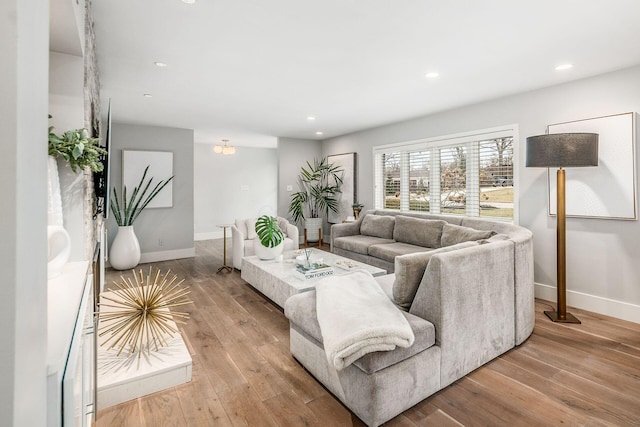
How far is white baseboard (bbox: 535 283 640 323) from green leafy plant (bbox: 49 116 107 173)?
15.0ft

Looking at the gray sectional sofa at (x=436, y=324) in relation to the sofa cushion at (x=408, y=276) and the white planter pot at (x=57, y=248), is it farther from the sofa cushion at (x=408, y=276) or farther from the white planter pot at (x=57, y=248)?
the white planter pot at (x=57, y=248)

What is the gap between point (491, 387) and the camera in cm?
213

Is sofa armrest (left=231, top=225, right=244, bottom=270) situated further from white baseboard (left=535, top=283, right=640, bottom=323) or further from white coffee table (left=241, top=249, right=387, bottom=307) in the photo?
white baseboard (left=535, top=283, right=640, bottom=323)

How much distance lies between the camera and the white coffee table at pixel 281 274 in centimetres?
314

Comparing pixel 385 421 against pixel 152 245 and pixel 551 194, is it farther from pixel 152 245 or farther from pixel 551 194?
pixel 152 245

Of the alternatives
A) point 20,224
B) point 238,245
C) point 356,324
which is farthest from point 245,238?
point 20,224

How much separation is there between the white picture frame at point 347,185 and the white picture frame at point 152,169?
3.33 metres

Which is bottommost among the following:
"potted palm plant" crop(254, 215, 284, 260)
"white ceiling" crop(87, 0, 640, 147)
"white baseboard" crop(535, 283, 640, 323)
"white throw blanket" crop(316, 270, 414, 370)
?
"white baseboard" crop(535, 283, 640, 323)

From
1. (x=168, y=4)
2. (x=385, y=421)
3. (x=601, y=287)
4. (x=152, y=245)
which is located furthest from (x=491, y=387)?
(x=152, y=245)

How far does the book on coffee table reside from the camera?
10.8ft

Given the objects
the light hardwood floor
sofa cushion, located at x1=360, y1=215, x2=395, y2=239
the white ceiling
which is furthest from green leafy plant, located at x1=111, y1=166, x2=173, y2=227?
sofa cushion, located at x1=360, y1=215, x2=395, y2=239

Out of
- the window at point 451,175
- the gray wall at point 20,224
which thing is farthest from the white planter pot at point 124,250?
the gray wall at point 20,224

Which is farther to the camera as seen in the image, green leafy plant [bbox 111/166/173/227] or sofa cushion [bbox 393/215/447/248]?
green leafy plant [bbox 111/166/173/227]

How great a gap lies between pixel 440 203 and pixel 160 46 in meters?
4.14
